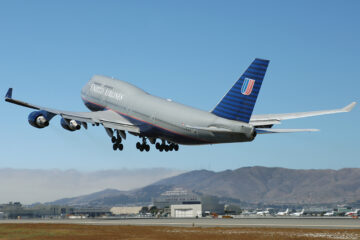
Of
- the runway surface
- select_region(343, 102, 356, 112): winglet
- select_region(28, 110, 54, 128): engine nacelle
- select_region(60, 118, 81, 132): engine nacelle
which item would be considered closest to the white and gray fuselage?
select_region(60, 118, 81, 132): engine nacelle

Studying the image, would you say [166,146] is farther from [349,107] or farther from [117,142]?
[349,107]

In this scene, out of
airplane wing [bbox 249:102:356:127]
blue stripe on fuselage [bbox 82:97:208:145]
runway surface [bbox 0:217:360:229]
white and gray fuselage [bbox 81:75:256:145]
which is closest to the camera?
white and gray fuselage [bbox 81:75:256:145]

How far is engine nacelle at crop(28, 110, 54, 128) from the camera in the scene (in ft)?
219

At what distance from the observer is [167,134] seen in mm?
65062

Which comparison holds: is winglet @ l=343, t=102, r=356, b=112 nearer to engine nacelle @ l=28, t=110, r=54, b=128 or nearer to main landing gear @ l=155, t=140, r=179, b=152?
main landing gear @ l=155, t=140, r=179, b=152

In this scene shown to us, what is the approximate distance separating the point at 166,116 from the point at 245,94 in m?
14.0

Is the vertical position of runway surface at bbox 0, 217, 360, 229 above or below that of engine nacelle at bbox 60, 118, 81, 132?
below

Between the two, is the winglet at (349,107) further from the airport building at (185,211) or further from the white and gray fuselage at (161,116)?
the airport building at (185,211)

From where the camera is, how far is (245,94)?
176 feet

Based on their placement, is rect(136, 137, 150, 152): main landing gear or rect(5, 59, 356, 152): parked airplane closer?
rect(5, 59, 356, 152): parked airplane

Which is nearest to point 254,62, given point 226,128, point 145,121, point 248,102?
point 248,102

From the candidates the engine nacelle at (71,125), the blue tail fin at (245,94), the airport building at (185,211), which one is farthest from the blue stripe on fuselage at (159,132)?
the airport building at (185,211)

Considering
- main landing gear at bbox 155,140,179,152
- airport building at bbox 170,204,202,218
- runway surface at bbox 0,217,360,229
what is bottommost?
runway surface at bbox 0,217,360,229

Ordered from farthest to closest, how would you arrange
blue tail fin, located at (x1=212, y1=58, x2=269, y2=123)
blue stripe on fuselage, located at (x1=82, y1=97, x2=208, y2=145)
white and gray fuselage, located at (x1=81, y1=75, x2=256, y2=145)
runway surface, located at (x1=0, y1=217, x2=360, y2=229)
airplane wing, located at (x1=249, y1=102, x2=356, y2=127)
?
runway surface, located at (x1=0, y1=217, x2=360, y2=229)
blue stripe on fuselage, located at (x1=82, y1=97, x2=208, y2=145)
airplane wing, located at (x1=249, y1=102, x2=356, y2=127)
white and gray fuselage, located at (x1=81, y1=75, x2=256, y2=145)
blue tail fin, located at (x1=212, y1=58, x2=269, y2=123)
